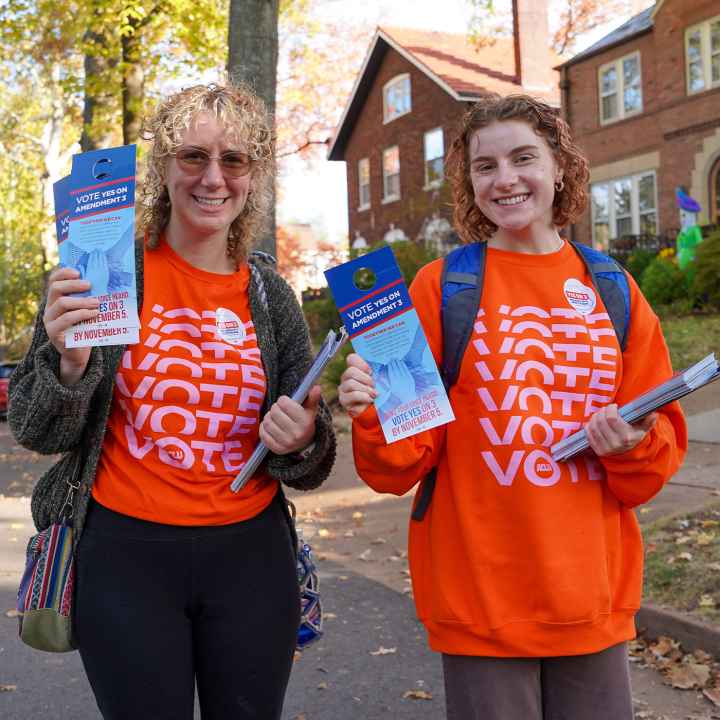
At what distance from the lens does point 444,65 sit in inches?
1123

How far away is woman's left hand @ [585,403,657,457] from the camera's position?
214cm

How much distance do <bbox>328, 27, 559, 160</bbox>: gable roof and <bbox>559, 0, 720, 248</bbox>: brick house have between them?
2512 millimetres

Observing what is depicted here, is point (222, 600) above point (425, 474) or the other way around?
the other way around

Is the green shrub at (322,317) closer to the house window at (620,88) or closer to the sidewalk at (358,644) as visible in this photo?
the house window at (620,88)

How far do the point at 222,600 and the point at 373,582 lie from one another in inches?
162

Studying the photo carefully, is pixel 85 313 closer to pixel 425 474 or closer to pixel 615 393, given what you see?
pixel 425 474

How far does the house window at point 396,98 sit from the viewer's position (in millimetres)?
29766

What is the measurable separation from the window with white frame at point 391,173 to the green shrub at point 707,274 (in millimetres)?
16495

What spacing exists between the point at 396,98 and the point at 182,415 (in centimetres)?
2965

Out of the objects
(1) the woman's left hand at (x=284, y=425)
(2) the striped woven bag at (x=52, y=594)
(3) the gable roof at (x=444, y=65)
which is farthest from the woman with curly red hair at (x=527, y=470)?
(3) the gable roof at (x=444, y=65)

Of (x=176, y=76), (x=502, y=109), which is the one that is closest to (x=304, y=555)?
(x=502, y=109)

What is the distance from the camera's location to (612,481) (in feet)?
7.48

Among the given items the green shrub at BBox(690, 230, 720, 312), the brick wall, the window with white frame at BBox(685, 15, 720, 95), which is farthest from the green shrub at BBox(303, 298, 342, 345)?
the window with white frame at BBox(685, 15, 720, 95)

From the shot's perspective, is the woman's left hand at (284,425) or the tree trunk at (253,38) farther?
the tree trunk at (253,38)
